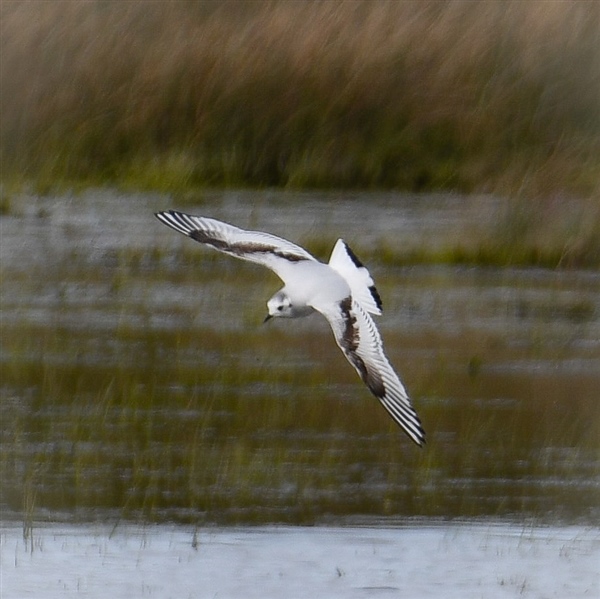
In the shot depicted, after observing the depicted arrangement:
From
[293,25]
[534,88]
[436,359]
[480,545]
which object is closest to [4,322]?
[436,359]

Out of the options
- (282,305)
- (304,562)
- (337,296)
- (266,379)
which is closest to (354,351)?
(337,296)

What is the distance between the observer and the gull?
591cm

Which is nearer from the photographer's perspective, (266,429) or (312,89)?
(266,429)

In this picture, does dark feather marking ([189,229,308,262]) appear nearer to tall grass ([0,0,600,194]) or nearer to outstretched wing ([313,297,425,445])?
outstretched wing ([313,297,425,445])

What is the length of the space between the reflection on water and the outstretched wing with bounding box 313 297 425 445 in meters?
0.39

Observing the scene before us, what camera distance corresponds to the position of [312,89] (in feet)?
38.4

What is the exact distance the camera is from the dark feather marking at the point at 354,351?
590 centimetres

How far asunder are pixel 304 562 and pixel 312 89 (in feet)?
21.0

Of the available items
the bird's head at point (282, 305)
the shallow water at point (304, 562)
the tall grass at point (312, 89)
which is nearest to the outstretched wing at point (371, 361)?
the bird's head at point (282, 305)

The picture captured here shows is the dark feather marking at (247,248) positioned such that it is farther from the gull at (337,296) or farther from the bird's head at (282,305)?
the bird's head at (282,305)

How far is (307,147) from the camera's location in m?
11.4

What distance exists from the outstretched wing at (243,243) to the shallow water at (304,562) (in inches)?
39.7

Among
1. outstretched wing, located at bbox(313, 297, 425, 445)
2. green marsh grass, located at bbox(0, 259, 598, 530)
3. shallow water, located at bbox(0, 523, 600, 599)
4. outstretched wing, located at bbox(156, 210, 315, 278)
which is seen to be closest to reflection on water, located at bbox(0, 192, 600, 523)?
green marsh grass, located at bbox(0, 259, 598, 530)

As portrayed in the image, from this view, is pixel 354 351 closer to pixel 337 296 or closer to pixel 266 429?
pixel 337 296
